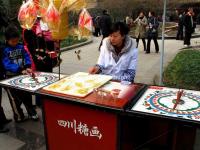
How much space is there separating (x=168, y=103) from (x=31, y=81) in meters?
1.58

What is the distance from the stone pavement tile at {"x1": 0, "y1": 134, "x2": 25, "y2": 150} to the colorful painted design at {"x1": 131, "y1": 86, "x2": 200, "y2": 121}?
1.76 metres

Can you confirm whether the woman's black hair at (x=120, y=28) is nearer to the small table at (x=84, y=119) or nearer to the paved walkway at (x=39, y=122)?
the small table at (x=84, y=119)

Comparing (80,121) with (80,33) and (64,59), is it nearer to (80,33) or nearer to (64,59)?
(80,33)

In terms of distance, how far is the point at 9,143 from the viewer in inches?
127

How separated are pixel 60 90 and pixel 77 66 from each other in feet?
16.0

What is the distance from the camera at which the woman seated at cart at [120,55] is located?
280 cm

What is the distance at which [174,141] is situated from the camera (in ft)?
8.16

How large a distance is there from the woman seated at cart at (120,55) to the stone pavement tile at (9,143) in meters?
1.28

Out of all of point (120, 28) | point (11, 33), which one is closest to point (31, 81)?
point (11, 33)

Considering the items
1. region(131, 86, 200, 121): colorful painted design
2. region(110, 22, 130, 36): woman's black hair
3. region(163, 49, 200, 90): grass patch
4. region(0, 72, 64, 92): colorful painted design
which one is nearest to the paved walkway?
region(163, 49, 200, 90): grass patch

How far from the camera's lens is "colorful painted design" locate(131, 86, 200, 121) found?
1.97 metres

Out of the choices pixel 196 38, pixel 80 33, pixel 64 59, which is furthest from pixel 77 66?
pixel 196 38

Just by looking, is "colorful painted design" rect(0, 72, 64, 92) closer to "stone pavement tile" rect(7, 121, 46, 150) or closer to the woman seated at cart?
the woman seated at cart

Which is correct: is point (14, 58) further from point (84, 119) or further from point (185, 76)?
point (185, 76)
